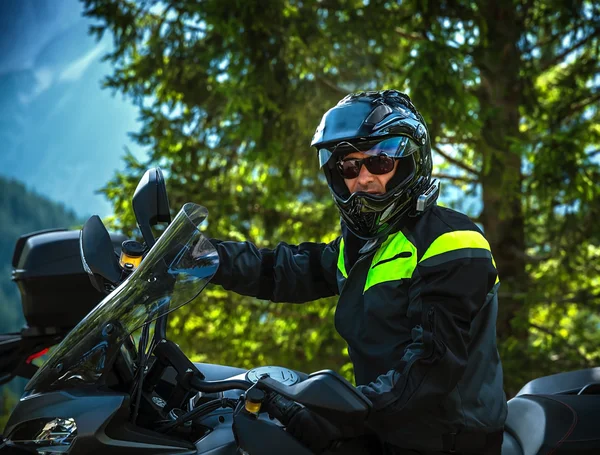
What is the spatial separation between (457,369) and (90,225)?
1176mm

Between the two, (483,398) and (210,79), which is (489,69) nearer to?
(210,79)

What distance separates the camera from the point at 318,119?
7.59m

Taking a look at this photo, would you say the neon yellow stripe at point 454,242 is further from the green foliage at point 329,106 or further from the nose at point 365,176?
the green foliage at point 329,106

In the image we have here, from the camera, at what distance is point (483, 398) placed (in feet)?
7.37

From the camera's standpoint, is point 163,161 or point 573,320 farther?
point 573,320

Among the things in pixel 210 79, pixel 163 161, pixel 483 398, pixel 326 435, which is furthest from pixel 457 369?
pixel 163 161

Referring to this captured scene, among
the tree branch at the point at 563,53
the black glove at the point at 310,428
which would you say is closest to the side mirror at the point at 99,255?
the black glove at the point at 310,428

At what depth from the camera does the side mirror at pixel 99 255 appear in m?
2.11

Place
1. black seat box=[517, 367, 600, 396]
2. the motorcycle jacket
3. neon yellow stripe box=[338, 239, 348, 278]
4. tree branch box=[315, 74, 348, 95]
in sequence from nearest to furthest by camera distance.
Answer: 1. the motorcycle jacket
2. neon yellow stripe box=[338, 239, 348, 278]
3. black seat box=[517, 367, 600, 396]
4. tree branch box=[315, 74, 348, 95]

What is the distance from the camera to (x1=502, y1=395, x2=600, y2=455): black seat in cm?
232

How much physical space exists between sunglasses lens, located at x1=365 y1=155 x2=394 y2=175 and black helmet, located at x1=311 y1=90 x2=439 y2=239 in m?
0.04

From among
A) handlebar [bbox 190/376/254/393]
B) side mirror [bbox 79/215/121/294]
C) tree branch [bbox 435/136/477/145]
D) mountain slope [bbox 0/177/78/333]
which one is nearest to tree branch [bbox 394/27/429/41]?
tree branch [bbox 435/136/477/145]

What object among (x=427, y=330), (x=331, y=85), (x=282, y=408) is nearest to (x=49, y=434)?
(x=282, y=408)

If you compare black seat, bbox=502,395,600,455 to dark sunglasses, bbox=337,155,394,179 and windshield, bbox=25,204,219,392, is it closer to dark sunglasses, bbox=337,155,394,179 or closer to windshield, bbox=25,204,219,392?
dark sunglasses, bbox=337,155,394,179
